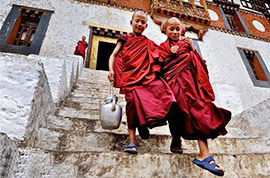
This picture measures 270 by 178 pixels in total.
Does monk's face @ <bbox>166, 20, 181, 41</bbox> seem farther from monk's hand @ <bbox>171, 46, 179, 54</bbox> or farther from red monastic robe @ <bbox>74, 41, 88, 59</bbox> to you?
red monastic robe @ <bbox>74, 41, 88, 59</bbox>

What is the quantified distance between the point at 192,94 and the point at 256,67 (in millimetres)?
8110

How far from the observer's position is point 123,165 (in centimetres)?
105

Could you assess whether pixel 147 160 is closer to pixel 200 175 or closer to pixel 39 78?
pixel 200 175

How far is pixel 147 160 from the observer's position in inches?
43.4

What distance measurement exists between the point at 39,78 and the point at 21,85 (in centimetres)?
11

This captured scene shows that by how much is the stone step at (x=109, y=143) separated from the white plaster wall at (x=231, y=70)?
14.7ft

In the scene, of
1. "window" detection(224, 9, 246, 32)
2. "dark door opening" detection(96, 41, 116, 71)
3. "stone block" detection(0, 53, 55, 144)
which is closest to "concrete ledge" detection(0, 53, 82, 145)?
"stone block" detection(0, 53, 55, 144)

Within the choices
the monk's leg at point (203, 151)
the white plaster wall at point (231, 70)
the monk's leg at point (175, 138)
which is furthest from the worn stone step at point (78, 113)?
the white plaster wall at point (231, 70)

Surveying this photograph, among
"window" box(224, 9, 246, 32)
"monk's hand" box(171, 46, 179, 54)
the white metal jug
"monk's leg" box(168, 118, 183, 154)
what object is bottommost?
"monk's leg" box(168, 118, 183, 154)

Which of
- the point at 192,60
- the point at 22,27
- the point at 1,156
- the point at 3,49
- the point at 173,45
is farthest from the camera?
the point at 22,27

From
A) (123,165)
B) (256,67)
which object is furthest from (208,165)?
(256,67)

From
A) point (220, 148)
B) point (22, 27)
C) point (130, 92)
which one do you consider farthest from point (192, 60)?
point (22, 27)

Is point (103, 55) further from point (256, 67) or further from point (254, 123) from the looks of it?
point (254, 123)

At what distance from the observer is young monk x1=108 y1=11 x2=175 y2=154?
1210 mm
